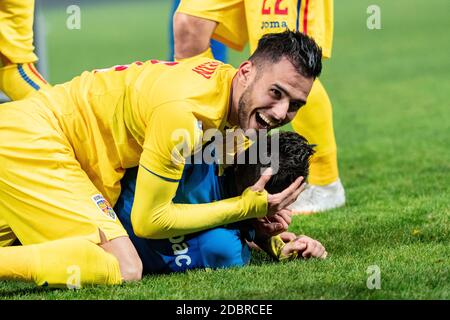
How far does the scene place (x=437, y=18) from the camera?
16656 mm

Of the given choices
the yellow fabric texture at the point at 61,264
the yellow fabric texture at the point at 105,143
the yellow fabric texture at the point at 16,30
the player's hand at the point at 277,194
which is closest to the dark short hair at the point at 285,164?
the player's hand at the point at 277,194

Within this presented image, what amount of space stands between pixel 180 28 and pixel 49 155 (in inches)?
67.9

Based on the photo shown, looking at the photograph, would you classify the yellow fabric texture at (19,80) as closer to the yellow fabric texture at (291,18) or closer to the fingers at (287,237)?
the yellow fabric texture at (291,18)

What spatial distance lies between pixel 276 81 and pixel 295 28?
1.46m

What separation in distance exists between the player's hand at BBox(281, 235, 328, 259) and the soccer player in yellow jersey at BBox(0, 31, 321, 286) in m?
0.16

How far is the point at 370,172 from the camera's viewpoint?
6.93m

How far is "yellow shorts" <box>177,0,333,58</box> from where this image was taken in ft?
18.1

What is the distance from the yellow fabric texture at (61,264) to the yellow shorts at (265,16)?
6.25ft

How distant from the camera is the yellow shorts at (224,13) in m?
5.76

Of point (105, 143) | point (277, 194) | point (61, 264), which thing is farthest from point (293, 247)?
point (61, 264)

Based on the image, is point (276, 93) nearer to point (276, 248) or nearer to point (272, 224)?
point (272, 224)

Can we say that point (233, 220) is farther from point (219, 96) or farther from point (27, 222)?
point (27, 222)

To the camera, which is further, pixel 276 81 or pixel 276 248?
pixel 276 248

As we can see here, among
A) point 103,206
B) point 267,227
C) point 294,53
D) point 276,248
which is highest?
point 294,53
